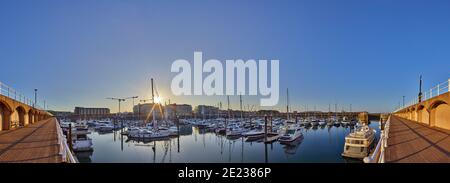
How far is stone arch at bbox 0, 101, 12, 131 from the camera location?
20594 mm

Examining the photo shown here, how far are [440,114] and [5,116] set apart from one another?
34.6 m

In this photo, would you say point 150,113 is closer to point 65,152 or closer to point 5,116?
point 5,116

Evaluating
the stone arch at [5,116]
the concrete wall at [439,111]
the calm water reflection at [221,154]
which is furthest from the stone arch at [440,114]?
the stone arch at [5,116]

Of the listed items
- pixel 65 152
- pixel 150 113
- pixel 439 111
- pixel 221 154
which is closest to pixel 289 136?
pixel 221 154

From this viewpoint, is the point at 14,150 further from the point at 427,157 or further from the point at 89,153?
the point at 89,153

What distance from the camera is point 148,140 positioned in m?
45.6

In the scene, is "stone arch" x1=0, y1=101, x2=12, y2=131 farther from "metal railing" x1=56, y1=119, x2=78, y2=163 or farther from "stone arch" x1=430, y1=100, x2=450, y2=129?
"stone arch" x1=430, y1=100, x2=450, y2=129

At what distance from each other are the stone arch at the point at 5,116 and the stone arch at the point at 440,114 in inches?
1301

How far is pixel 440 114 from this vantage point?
19000 millimetres

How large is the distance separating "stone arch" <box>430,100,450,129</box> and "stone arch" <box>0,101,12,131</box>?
108 feet

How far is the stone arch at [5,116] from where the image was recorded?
2059 centimetres

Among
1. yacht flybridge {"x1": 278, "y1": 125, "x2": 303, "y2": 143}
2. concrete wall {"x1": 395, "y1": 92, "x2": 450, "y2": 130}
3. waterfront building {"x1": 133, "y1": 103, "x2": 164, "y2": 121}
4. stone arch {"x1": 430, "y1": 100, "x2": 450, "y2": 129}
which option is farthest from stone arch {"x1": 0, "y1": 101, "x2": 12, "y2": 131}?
stone arch {"x1": 430, "y1": 100, "x2": 450, "y2": 129}
